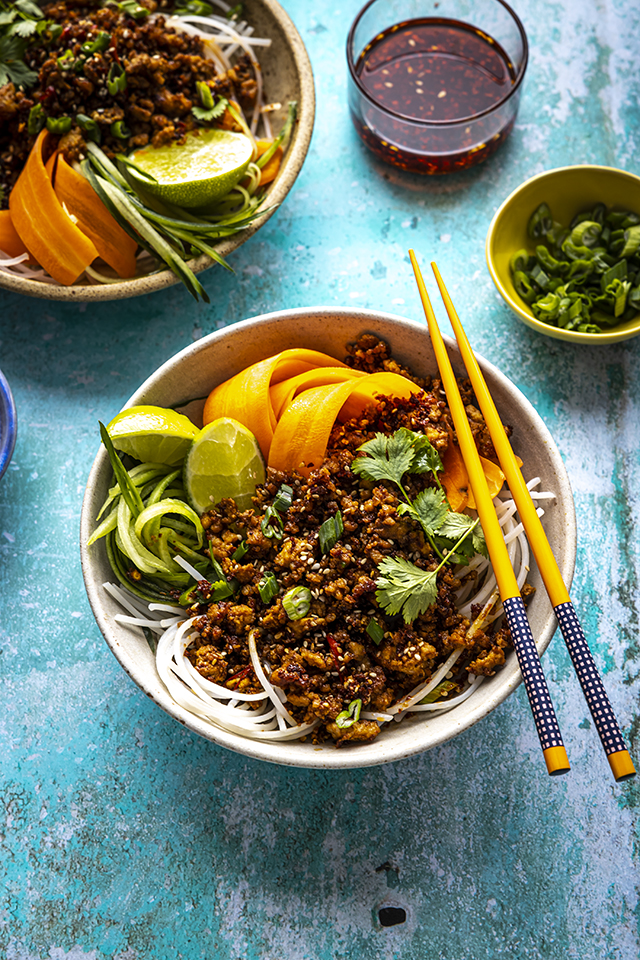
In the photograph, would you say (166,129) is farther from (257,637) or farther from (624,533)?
(624,533)

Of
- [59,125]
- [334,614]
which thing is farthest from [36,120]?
[334,614]

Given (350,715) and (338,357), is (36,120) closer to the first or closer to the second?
(338,357)

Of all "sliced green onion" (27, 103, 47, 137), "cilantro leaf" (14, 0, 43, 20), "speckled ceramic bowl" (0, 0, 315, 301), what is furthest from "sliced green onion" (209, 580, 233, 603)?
"cilantro leaf" (14, 0, 43, 20)

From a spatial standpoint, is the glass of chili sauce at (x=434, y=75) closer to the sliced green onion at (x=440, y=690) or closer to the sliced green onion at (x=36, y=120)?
the sliced green onion at (x=36, y=120)

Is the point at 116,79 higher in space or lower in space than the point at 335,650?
higher

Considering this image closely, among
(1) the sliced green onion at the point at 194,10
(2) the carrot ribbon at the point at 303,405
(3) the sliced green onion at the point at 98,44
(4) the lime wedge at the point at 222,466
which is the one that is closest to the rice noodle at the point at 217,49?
(1) the sliced green onion at the point at 194,10

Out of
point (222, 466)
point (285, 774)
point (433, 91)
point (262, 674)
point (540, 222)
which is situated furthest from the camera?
point (433, 91)
